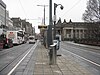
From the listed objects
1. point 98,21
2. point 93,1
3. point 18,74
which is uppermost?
point 93,1

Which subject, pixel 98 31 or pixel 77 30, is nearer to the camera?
pixel 98 31

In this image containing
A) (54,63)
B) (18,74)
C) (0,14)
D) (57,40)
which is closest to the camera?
(18,74)

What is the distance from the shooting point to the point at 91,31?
80.2m

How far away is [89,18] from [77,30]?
77882 mm

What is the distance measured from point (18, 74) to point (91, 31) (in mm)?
68340

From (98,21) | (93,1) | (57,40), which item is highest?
(93,1)

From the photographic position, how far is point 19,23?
177m

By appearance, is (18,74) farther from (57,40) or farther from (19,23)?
(19,23)

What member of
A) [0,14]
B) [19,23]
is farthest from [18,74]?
[19,23]

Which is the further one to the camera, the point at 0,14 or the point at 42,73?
the point at 0,14

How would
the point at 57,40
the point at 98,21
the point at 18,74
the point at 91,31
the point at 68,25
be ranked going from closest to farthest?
the point at 18,74 → the point at 57,40 → the point at 98,21 → the point at 91,31 → the point at 68,25

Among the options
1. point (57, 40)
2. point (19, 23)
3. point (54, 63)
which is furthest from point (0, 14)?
point (54, 63)

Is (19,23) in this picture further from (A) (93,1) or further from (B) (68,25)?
(A) (93,1)

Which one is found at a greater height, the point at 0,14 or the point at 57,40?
the point at 0,14
